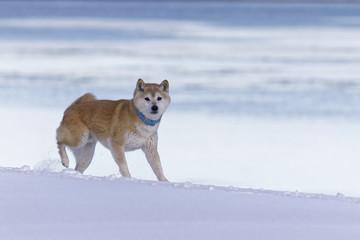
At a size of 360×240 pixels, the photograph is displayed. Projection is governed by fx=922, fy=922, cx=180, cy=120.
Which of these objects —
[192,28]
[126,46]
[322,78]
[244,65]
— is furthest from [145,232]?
[192,28]

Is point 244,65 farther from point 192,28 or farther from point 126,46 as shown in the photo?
point 192,28

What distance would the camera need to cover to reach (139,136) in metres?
7.82

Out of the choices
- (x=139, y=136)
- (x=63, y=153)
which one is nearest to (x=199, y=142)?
(x=63, y=153)

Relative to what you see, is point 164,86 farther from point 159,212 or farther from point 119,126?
point 159,212

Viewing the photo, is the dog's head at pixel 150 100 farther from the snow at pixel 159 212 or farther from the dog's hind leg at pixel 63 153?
the snow at pixel 159 212

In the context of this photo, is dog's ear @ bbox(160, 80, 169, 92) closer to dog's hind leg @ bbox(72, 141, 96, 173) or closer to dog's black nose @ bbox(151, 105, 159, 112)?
dog's black nose @ bbox(151, 105, 159, 112)

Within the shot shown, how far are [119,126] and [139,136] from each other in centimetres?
19

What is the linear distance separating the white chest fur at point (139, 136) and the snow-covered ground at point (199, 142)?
88 cm

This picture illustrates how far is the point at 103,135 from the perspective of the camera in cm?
799

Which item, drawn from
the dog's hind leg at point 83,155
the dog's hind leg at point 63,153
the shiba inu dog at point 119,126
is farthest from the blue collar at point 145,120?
the dog's hind leg at point 63,153

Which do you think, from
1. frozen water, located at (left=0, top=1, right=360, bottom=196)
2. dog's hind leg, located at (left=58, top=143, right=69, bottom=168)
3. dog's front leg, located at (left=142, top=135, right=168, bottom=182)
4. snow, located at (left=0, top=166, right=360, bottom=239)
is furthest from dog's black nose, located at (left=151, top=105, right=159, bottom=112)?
snow, located at (left=0, top=166, right=360, bottom=239)

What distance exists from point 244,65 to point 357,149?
451 inches

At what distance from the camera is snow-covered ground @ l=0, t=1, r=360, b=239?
5098 millimetres

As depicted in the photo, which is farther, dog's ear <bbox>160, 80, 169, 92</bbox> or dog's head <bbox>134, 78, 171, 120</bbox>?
dog's ear <bbox>160, 80, 169, 92</bbox>
